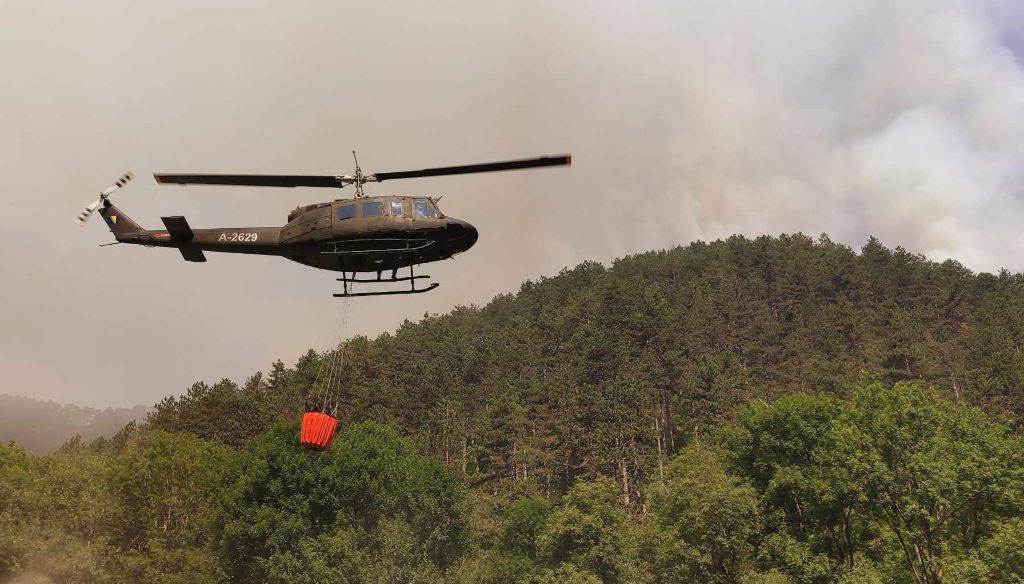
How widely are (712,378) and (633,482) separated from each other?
1891 cm

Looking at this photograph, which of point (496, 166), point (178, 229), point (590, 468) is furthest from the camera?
point (590, 468)

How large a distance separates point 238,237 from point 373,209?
6.45m

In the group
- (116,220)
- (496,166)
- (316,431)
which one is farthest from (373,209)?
(116,220)

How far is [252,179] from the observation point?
66.1ft

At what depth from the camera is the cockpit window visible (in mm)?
21125

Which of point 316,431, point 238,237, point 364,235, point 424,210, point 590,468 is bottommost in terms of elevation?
point 590,468

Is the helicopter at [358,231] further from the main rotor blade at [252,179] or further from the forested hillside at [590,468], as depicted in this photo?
the forested hillside at [590,468]

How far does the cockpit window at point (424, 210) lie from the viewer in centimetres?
2112

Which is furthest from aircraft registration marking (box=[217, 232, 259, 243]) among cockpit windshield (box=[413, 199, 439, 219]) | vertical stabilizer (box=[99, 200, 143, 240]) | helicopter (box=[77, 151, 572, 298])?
cockpit windshield (box=[413, 199, 439, 219])

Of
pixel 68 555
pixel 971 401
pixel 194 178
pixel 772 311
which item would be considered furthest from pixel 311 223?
pixel 772 311

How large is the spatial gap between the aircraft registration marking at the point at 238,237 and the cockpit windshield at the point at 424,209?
6.88 metres

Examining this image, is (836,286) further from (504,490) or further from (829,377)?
(504,490)

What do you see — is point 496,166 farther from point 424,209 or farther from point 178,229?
point 178,229

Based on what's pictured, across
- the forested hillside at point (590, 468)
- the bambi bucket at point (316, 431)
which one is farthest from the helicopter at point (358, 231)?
the forested hillside at point (590, 468)
